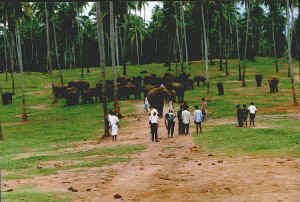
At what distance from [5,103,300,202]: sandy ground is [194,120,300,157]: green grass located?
4.18ft

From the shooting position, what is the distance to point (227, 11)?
8200 cm

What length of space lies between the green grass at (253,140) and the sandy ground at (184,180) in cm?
127

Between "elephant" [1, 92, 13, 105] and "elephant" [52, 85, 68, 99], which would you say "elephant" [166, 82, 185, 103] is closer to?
"elephant" [52, 85, 68, 99]

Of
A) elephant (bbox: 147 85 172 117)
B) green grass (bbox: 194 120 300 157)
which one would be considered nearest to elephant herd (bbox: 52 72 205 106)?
elephant (bbox: 147 85 172 117)

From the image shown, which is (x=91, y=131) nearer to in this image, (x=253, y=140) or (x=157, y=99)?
(x=157, y=99)

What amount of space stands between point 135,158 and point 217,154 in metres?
3.32

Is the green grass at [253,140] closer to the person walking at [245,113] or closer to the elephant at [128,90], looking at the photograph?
the person walking at [245,113]

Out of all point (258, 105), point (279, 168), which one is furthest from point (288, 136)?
point (258, 105)

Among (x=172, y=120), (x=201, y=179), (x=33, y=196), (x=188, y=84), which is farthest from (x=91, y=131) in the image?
(x=188, y=84)

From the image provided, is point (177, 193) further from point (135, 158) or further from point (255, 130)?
point (255, 130)

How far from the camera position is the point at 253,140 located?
1969 centimetres

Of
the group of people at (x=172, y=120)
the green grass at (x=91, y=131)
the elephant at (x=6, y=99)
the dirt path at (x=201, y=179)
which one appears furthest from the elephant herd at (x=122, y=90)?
the dirt path at (x=201, y=179)

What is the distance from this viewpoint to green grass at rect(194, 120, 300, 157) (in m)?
17.0

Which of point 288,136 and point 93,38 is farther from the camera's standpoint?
point 93,38
